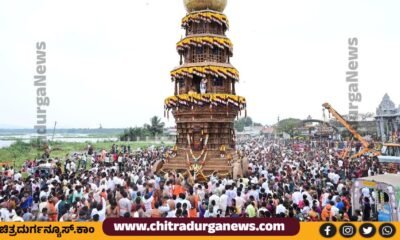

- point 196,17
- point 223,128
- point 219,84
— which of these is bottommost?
point 223,128

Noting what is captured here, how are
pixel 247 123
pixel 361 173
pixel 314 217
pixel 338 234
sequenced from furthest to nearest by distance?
pixel 247 123, pixel 361 173, pixel 314 217, pixel 338 234

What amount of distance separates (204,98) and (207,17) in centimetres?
→ 530

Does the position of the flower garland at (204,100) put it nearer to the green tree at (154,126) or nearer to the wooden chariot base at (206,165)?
the wooden chariot base at (206,165)

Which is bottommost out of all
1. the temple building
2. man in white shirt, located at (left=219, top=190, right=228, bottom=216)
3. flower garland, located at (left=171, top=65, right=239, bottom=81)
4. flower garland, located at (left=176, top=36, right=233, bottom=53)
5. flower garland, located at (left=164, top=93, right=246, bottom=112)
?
man in white shirt, located at (left=219, top=190, right=228, bottom=216)

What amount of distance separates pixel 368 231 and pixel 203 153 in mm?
12605

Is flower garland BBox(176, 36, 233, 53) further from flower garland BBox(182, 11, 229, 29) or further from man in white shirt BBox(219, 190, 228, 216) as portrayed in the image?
man in white shirt BBox(219, 190, 228, 216)

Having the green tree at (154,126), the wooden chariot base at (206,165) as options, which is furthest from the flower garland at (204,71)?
the green tree at (154,126)

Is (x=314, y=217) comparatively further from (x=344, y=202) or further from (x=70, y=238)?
(x=70, y=238)

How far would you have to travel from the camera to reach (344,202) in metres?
9.87

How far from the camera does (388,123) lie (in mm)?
23062

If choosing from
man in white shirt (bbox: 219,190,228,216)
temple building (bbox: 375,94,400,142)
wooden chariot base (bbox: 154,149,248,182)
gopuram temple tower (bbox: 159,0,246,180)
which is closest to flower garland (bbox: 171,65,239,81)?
gopuram temple tower (bbox: 159,0,246,180)

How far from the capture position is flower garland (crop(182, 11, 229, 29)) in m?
20.4

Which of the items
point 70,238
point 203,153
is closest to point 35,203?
point 70,238

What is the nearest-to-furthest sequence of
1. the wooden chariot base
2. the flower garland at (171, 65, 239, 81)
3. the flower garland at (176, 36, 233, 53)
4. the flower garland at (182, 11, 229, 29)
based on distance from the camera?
the wooden chariot base → the flower garland at (171, 65, 239, 81) → the flower garland at (176, 36, 233, 53) → the flower garland at (182, 11, 229, 29)
